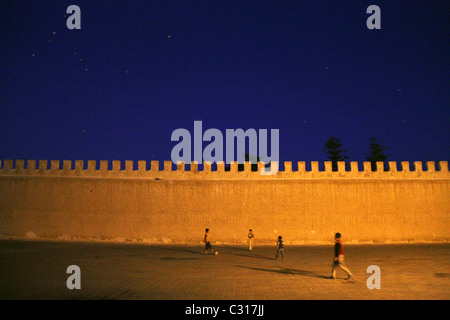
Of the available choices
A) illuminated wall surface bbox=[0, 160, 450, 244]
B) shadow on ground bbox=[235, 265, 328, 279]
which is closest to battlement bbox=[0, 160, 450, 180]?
illuminated wall surface bbox=[0, 160, 450, 244]

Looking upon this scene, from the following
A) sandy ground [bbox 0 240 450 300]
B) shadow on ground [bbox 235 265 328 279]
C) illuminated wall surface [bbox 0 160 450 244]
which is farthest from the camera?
illuminated wall surface [bbox 0 160 450 244]

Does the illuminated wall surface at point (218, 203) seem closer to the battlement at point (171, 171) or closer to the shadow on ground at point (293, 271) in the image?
the battlement at point (171, 171)

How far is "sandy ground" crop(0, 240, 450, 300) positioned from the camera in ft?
21.7

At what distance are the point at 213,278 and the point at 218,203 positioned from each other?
10.4m

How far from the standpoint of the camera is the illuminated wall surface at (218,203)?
Result: 18516mm

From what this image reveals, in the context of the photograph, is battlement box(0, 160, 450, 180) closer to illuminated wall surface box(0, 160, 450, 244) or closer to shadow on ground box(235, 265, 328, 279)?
illuminated wall surface box(0, 160, 450, 244)

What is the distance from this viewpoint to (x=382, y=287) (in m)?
7.37

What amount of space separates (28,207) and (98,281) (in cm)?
1370

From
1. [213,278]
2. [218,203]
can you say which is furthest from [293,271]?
[218,203]

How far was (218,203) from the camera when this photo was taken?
18.8 metres

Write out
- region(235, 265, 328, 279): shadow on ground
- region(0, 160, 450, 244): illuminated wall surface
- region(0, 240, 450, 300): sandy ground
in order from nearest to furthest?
1. region(0, 240, 450, 300): sandy ground
2. region(235, 265, 328, 279): shadow on ground
3. region(0, 160, 450, 244): illuminated wall surface

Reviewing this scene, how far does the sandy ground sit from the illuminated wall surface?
20.0ft

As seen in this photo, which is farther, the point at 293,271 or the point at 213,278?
the point at 293,271

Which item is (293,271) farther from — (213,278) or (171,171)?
(171,171)
